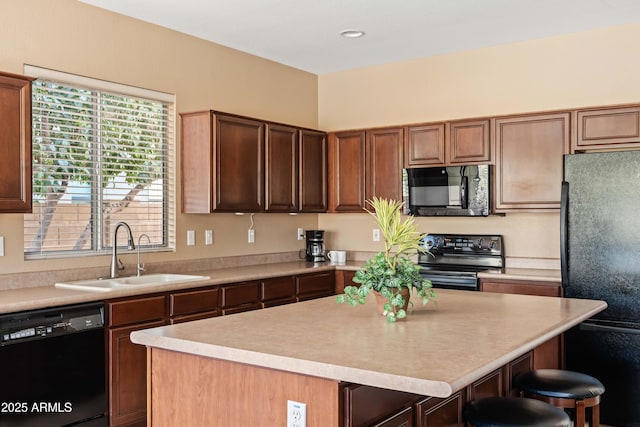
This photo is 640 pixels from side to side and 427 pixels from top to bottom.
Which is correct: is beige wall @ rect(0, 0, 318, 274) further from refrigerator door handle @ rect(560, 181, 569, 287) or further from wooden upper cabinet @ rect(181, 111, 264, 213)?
refrigerator door handle @ rect(560, 181, 569, 287)

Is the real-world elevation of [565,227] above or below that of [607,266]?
above

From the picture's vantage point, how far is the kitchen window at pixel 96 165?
379cm

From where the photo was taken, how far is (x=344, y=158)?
18.4 feet

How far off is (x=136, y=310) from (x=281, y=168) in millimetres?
1981

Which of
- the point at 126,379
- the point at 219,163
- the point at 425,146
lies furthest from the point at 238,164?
the point at 126,379

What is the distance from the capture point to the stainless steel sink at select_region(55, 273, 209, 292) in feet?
11.8

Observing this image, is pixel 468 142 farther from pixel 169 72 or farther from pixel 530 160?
pixel 169 72

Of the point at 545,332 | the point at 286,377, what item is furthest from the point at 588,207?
the point at 286,377

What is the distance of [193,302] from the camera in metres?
3.95

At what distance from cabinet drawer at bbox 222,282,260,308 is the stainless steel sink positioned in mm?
191

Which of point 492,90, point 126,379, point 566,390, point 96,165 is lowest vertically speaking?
point 126,379

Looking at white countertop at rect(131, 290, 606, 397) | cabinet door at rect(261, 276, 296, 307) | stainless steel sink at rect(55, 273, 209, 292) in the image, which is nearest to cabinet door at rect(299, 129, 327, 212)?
cabinet door at rect(261, 276, 296, 307)

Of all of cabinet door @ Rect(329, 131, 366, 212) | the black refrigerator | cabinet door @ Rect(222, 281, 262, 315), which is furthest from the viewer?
cabinet door @ Rect(329, 131, 366, 212)

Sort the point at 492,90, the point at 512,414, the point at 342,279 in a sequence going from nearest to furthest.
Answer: the point at 512,414, the point at 492,90, the point at 342,279
